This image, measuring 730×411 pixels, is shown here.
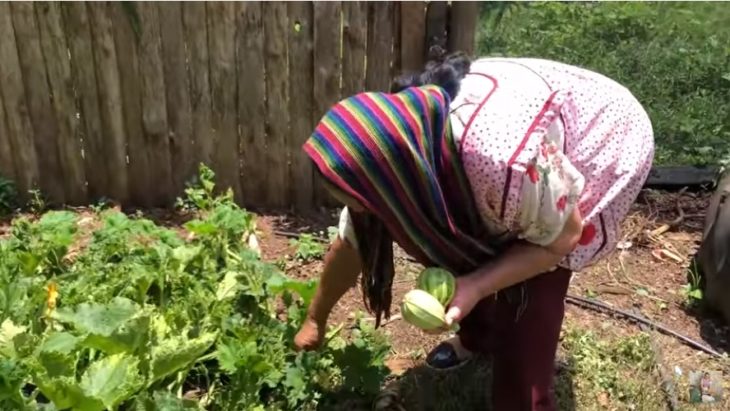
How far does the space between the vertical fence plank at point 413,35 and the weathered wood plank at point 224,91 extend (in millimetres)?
701

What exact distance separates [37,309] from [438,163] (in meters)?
1.55

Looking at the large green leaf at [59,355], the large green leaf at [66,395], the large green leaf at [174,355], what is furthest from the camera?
the large green leaf at [174,355]

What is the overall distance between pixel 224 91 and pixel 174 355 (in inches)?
61.1

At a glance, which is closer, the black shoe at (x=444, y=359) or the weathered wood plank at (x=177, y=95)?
the black shoe at (x=444, y=359)

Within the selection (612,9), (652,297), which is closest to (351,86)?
(652,297)

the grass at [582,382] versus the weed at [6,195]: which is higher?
the weed at [6,195]

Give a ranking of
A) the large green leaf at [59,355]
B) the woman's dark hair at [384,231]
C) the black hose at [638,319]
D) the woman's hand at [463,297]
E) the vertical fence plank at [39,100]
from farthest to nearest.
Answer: the vertical fence plank at [39,100] < the black hose at [638,319] < the large green leaf at [59,355] < the woman's dark hair at [384,231] < the woman's hand at [463,297]

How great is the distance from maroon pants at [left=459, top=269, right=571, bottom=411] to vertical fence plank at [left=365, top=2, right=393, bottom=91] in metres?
1.51

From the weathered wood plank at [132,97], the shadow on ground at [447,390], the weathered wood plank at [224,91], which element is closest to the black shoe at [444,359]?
the shadow on ground at [447,390]

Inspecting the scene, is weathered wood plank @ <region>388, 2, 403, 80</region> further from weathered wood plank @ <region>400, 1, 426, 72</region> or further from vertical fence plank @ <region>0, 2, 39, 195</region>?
vertical fence plank @ <region>0, 2, 39, 195</region>

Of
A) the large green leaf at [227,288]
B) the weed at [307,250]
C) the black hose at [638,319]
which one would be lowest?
the black hose at [638,319]

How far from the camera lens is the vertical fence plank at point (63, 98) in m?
3.70

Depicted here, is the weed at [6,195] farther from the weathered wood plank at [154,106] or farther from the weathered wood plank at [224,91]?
the weathered wood plank at [224,91]

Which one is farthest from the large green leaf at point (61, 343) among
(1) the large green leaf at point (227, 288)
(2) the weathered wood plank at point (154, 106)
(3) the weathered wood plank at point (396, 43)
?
(3) the weathered wood plank at point (396, 43)
